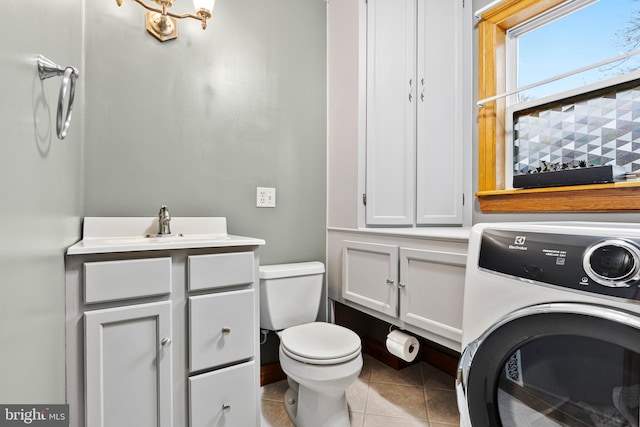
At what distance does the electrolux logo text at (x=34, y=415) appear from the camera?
50cm

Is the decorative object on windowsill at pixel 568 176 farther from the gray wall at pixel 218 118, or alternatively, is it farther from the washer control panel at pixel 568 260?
the gray wall at pixel 218 118

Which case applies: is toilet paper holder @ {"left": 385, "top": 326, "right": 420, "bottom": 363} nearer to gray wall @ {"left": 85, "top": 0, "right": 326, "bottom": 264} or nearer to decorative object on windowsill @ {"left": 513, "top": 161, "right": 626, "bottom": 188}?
gray wall @ {"left": 85, "top": 0, "right": 326, "bottom": 264}

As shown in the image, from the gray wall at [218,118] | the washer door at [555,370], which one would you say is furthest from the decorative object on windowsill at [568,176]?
the gray wall at [218,118]

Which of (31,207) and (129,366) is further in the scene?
(129,366)

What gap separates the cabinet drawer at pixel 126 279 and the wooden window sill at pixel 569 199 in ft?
5.41

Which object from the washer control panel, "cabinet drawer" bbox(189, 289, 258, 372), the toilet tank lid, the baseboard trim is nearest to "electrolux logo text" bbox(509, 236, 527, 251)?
the washer control panel

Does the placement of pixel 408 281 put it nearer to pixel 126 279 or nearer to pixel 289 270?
pixel 289 270

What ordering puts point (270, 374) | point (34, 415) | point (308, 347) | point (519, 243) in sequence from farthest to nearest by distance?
point (270, 374) < point (308, 347) < point (519, 243) < point (34, 415)

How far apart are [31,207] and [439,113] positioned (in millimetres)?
1868

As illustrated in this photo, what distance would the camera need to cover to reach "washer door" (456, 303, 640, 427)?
1.94ft

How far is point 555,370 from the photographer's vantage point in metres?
0.69

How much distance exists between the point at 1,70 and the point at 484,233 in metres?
1.07

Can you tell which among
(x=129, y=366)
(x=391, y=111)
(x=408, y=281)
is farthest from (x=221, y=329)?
(x=391, y=111)

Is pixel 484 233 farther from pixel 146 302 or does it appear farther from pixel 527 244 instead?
pixel 146 302
